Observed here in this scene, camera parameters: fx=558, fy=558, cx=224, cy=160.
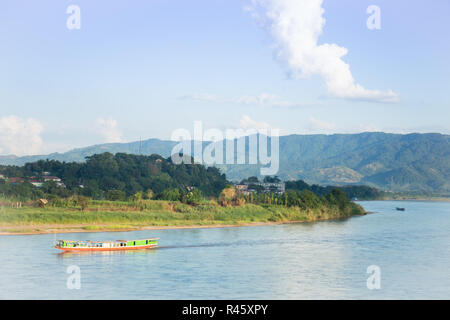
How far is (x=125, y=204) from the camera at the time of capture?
233ft

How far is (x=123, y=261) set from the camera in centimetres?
3962

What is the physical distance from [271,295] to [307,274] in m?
6.31

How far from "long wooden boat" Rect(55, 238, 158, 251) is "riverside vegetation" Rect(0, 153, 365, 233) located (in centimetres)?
1344

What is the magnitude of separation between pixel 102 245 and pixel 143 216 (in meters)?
22.8

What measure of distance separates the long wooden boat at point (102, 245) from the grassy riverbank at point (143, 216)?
13199 millimetres

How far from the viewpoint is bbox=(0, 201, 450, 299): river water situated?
3000 centimetres

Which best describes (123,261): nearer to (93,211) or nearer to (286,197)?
(93,211)

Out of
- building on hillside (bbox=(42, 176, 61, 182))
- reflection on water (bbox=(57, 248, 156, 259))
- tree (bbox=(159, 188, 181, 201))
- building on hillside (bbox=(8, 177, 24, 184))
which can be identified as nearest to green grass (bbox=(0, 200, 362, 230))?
tree (bbox=(159, 188, 181, 201))
